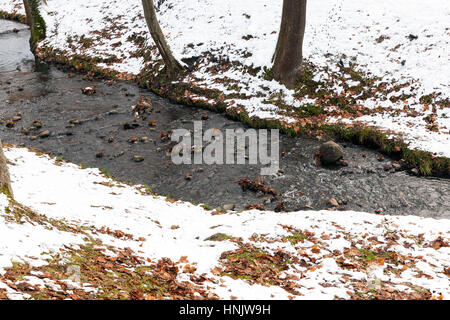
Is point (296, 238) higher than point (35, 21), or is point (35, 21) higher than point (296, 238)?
point (35, 21)

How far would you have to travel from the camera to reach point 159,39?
570 inches

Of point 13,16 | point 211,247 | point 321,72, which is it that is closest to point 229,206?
point 211,247

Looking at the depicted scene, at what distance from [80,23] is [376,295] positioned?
24351mm

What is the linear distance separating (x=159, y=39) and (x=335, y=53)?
759 cm

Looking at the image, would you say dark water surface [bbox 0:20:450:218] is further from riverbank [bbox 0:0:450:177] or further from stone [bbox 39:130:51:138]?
riverbank [bbox 0:0:450:177]

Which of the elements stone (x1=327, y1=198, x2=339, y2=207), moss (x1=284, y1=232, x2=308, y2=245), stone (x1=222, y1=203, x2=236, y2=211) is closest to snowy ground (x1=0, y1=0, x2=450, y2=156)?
stone (x1=327, y1=198, x2=339, y2=207)

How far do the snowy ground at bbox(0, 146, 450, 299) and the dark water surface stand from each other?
1.30 meters

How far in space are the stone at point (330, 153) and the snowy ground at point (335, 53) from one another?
2124 mm

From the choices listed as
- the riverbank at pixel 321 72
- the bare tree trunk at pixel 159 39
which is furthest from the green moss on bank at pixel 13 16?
the bare tree trunk at pixel 159 39

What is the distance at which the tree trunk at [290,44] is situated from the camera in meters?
12.1

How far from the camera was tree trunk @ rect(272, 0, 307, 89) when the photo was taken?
1206 centimetres

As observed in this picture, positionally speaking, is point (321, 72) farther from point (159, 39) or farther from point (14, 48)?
point (14, 48)

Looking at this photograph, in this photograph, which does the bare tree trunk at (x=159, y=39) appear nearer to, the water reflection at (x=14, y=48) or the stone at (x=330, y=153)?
the stone at (x=330, y=153)

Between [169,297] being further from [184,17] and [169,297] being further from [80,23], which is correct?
[80,23]
